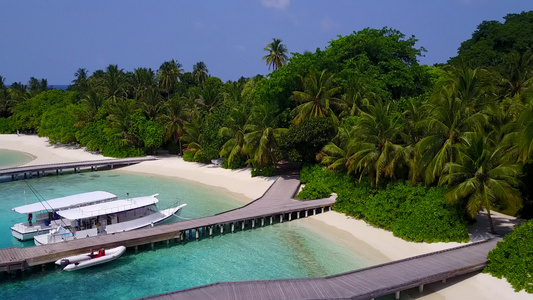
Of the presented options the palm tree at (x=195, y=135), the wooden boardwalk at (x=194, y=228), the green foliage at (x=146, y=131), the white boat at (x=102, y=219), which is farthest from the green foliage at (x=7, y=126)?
the wooden boardwalk at (x=194, y=228)

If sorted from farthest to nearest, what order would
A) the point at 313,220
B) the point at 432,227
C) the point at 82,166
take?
the point at 82,166 → the point at 313,220 → the point at 432,227

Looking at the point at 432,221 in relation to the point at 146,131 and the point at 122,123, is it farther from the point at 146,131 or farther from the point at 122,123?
the point at 122,123

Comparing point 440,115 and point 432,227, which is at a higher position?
point 440,115

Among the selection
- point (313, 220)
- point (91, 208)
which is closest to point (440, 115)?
point (313, 220)

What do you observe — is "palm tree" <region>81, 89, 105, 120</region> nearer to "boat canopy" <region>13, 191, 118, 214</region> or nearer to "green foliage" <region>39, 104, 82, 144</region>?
"green foliage" <region>39, 104, 82, 144</region>

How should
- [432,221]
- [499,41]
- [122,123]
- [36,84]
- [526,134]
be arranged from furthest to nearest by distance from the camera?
[36,84], [499,41], [122,123], [432,221], [526,134]

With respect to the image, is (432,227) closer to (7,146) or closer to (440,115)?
(440,115)

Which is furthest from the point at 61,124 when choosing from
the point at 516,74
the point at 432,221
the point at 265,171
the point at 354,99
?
the point at 516,74
